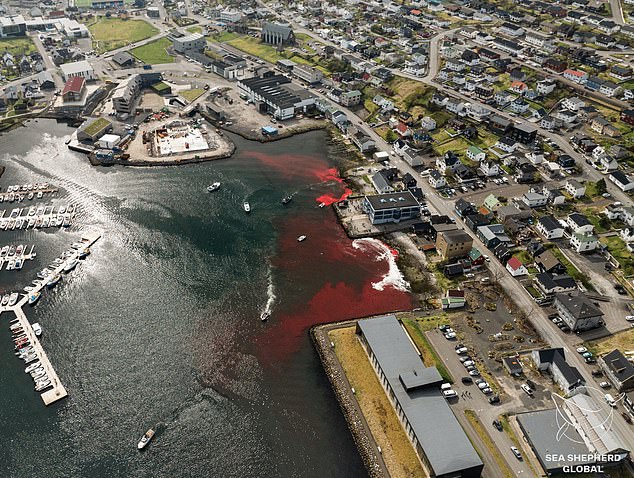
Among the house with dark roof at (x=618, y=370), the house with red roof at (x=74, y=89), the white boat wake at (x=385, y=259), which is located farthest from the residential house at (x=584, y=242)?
the house with red roof at (x=74, y=89)

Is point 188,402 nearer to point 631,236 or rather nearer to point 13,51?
point 631,236

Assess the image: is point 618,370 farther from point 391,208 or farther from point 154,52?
point 154,52

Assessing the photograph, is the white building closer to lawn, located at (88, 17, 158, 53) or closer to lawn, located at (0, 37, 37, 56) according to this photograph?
lawn, located at (88, 17, 158, 53)

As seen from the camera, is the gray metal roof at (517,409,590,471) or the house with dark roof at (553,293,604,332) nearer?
the gray metal roof at (517,409,590,471)

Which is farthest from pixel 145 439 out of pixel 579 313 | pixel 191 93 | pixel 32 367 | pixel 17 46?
pixel 17 46

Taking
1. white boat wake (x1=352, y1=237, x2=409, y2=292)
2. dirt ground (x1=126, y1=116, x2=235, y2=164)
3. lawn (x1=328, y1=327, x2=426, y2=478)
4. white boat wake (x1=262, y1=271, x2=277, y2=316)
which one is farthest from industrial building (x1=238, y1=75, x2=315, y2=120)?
lawn (x1=328, y1=327, x2=426, y2=478)

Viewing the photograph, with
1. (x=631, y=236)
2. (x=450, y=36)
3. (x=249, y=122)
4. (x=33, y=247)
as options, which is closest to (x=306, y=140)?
(x=249, y=122)

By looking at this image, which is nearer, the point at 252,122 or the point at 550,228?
the point at 550,228
